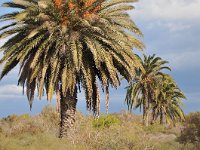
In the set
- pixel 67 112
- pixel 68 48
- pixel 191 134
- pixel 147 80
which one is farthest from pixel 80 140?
pixel 147 80

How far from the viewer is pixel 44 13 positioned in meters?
25.5

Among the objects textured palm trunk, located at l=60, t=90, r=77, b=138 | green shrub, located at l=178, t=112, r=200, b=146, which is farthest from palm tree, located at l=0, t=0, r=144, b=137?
green shrub, located at l=178, t=112, r=200, b=146

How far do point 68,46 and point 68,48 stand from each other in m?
0.12

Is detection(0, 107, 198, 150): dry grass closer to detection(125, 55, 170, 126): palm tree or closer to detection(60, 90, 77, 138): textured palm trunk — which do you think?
detection(60, 90, 77, 138): textured palm trunk

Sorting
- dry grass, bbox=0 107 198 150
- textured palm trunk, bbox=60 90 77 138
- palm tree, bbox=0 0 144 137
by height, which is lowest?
dry grass, bbox=0 107 198 150

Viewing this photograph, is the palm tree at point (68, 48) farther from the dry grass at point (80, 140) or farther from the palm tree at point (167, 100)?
the palm tree at point (167, 100)

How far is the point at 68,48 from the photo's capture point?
24.9 metres

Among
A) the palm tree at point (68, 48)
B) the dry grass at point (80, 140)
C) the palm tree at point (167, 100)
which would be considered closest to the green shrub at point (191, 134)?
the dry grass at point (80, 140)

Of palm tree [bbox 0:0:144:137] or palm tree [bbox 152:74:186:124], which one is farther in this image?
palm tree [bbox 152:74:186:124]

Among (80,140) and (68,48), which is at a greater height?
(68,48)

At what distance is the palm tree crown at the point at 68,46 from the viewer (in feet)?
81.5

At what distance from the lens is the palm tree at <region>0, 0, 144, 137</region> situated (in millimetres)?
24844

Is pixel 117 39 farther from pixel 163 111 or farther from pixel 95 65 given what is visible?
pixel 163 111

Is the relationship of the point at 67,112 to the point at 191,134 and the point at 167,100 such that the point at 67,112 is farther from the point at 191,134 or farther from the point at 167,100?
the point at 167,100
